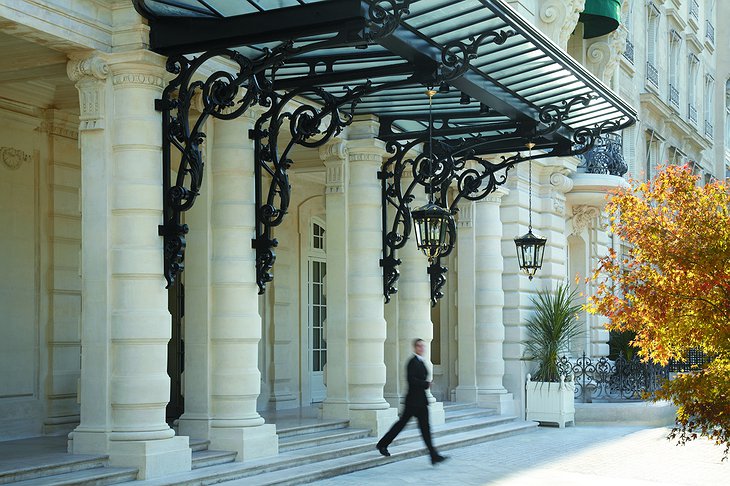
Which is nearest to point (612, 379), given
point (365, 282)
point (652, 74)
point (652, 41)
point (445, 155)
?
point (445, 155)

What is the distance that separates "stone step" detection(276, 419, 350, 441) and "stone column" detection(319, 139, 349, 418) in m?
0.20

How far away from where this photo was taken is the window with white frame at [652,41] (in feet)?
106

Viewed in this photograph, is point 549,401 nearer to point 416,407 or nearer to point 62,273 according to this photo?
point 416,407

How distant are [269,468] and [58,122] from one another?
504 centimetres

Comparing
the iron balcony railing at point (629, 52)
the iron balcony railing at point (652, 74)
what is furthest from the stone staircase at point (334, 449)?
the iron balcony railing at point (652, 74)

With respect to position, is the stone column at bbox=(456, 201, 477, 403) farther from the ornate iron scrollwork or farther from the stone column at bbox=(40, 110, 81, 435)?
the stone column at bbox=(40, 110, 81, 435)

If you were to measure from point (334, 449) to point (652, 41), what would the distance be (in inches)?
865

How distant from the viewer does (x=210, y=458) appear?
12141 mm

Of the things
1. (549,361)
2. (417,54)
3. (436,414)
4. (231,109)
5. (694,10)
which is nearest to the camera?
(417,54)

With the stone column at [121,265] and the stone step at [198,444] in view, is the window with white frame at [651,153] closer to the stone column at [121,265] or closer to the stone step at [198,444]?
the stone step at [198,444]

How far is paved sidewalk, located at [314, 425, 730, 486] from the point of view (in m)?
13.7

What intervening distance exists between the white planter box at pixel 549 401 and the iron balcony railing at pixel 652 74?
43.7 ft

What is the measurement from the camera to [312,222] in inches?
819

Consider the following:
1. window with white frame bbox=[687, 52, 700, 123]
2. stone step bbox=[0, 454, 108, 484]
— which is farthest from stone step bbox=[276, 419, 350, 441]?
window with white frame bbox=[687, 52, 700, 123]
